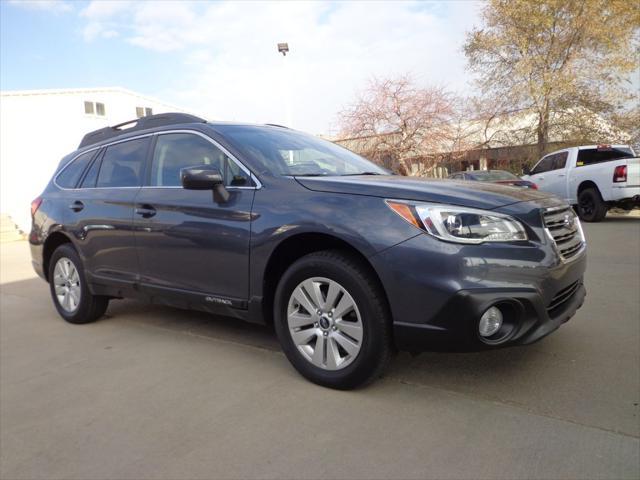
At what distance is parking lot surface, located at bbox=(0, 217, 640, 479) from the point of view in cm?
227

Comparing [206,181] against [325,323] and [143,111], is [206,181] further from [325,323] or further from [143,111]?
[143,111]

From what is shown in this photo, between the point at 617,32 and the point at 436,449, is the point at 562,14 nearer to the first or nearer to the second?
the point at 617,32

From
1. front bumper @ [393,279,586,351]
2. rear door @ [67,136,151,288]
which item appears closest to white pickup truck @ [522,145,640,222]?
front bumper @ [393,279,586,351]

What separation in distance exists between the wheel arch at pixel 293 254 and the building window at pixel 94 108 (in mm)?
21268

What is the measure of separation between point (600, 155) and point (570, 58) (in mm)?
10208

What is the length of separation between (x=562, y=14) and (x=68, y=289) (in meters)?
21.4

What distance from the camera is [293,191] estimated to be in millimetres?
3123

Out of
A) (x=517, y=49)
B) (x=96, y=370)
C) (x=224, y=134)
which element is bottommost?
(x=96, y=370)

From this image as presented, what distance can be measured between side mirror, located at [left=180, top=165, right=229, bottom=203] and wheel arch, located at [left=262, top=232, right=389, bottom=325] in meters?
0.55

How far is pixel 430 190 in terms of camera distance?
2820 mm

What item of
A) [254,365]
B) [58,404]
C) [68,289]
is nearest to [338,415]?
[254,365]

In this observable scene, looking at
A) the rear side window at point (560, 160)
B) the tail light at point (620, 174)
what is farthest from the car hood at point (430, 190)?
the rear side window at point (560, 160)

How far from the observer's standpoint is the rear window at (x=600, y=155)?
11539 mm

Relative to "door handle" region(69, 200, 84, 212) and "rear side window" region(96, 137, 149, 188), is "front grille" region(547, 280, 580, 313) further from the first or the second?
"door handle" region(69, 200, 84, 212)
